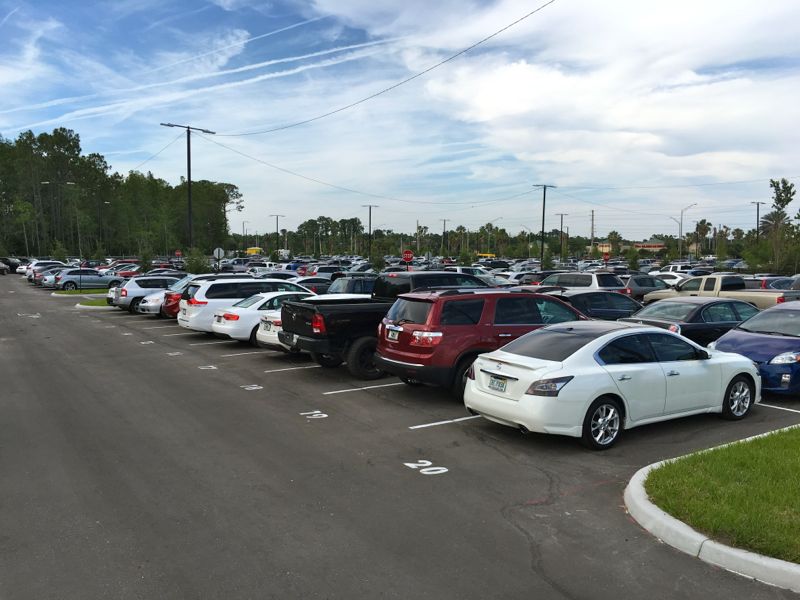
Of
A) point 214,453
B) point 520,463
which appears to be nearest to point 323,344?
point 214,453

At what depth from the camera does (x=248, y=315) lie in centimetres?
1577

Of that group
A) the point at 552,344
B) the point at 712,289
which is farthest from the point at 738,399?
the point at 712,289

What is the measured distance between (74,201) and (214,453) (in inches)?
3874

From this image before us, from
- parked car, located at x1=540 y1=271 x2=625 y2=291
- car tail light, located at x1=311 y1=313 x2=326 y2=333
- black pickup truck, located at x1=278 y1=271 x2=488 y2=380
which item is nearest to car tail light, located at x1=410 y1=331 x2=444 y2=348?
black pickup truck, located at x1=278 y1=271 x2=488 y2=380

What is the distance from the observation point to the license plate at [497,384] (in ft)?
24.8

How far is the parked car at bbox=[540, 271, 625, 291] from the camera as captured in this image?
74.8 ft

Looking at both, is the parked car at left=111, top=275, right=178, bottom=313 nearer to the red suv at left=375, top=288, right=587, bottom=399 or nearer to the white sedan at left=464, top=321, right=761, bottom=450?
the red suv at left=375, top=288, right=587, bottom=399

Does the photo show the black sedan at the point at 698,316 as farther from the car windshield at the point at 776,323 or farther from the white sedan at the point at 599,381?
the white sedan at the point at 599,381

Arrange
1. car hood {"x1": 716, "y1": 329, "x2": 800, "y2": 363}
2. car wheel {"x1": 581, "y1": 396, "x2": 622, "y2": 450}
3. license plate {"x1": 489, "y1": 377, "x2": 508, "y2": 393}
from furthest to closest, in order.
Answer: car hood {"x1": 716, "y1": 329, "x2": 800, "y2": 363}
license plate {"x1": 489, "y1": 377, "x2": 508, "y2": 393}
car wheel {"x1": 581, "y1": 396, "x2": 622, "y2": 450}

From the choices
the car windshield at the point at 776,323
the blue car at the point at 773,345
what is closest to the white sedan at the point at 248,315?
the blue car at the point at 773,345

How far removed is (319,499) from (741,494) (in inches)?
146

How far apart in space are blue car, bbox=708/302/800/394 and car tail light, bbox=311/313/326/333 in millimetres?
6646

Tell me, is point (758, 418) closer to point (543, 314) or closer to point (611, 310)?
point (543, 314)

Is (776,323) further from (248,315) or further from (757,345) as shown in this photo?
(248,315)
